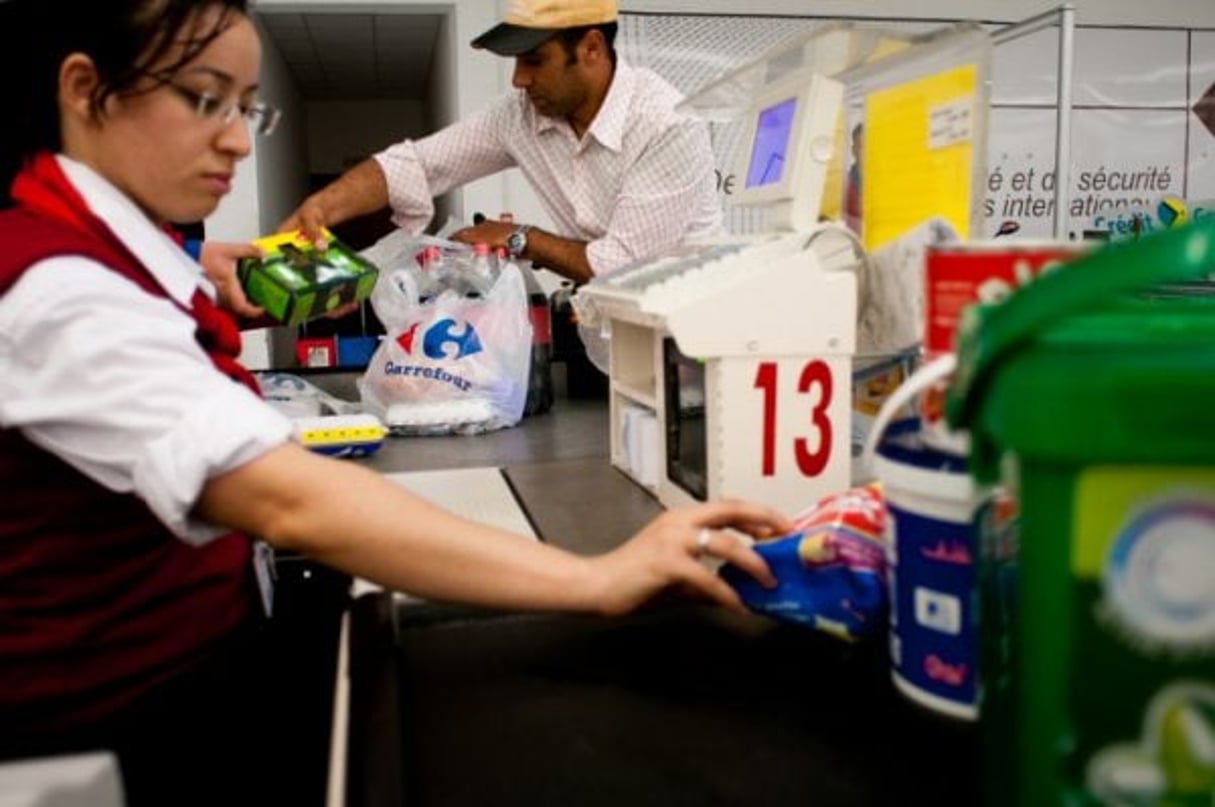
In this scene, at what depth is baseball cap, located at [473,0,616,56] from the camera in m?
2.36

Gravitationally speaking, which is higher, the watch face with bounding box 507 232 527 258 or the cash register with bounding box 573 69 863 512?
the watch face with bounding box 507 232 527 258

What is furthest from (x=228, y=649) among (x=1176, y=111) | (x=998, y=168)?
(x=1176, y=111)

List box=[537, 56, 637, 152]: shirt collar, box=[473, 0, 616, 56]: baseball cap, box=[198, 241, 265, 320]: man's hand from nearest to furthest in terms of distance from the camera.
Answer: box=[198, 241, 265, 320]: man's hand, box=[473, 0, 616, 56]: baseball cap, box=[537, 56, 637, 152]: shirt collar

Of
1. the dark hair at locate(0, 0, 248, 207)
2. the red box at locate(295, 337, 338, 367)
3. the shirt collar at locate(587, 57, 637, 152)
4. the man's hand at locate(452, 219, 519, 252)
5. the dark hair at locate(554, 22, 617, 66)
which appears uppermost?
the dark hair at locate(554, 22, 617, 66)

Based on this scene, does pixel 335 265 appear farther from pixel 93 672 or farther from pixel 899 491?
pixel 899 491

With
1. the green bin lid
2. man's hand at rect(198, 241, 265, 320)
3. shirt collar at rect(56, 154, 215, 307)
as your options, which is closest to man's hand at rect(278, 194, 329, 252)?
man's hand at rect(198, 241, 265, 320)

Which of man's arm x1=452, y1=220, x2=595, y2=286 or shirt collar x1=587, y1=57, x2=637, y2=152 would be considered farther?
shirt collar x1=587, y1=57, x2=637, y2=152

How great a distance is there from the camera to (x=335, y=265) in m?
1.50

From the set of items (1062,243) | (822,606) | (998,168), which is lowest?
(822,606)

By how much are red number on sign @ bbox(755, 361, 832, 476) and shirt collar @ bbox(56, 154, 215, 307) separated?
588 millimetres

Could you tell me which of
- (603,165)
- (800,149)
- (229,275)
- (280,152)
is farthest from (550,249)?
(280,152)

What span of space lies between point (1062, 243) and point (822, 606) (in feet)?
1.01

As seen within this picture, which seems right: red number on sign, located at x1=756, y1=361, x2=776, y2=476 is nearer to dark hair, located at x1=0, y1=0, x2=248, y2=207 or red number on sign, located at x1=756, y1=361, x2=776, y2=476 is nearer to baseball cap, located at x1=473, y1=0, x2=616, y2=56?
dark hair, located at x1=0, y1=0, x2=248, y2=207

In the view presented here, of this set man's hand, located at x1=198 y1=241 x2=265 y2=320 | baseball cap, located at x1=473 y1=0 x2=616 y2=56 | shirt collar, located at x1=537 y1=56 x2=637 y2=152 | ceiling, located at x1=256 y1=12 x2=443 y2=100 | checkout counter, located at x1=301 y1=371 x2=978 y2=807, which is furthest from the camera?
ceiling, located at x1=256 y1=12 x2=443 y2=100
